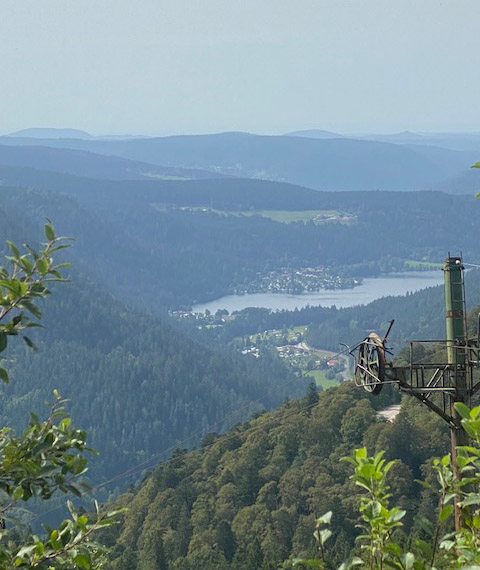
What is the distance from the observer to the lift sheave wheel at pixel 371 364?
2077 cm

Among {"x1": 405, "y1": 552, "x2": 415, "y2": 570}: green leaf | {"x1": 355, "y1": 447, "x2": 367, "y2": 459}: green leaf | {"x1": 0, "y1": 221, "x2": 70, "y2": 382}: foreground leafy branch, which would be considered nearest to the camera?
{"x1": 405, "y1": 552, "x2": 415, "y2": 570}: green leaf

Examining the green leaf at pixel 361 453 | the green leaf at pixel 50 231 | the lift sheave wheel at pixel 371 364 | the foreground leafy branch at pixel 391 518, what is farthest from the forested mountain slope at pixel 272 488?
the green leaf at pixel 361 453

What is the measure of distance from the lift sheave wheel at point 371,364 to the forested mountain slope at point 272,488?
3757 cm

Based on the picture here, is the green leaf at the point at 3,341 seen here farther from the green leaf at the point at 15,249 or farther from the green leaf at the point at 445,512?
the green leaf at the point at 445,512

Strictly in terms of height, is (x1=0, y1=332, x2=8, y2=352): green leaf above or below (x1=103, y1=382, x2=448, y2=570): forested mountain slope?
above

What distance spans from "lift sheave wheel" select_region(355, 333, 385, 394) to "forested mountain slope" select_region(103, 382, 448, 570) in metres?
37.6

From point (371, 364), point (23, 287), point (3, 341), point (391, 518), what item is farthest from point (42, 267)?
point (371, 364)

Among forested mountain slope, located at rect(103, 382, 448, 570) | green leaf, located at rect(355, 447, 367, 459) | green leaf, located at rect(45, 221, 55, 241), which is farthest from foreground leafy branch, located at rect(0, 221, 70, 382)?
forested mountain slope, located at rect(103, 382, 448, 570)

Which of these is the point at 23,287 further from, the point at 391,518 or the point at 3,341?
the point at 391,518

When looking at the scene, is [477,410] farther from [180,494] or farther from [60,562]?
[180,494]

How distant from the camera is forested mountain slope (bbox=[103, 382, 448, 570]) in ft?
219

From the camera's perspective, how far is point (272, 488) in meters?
77.2

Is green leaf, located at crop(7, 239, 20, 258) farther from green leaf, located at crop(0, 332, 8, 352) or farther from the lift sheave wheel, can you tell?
the lift sheave wheel

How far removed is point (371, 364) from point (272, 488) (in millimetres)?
57124
